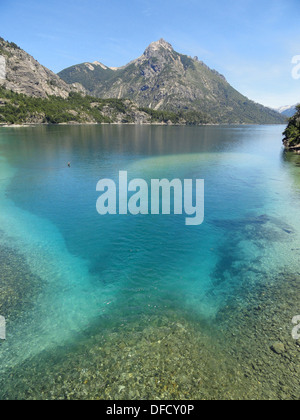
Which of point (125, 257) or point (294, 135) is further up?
point (294, 135)

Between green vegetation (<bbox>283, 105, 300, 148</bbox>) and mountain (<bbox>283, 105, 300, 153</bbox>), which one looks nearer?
mountain (<bbox>283, 105, 300, 153</bbox>)

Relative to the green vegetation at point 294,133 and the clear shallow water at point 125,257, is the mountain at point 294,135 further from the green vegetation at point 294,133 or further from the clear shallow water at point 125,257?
the clear shallow water at point 125,257

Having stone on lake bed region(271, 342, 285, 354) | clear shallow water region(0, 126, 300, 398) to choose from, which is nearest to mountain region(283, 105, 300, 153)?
clear shallow water region(0, 126, 300, 398)

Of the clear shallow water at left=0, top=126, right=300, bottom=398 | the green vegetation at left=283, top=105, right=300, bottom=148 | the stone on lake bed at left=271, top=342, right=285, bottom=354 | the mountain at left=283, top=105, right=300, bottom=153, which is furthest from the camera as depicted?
the green vegetation at left=283, top=105, right=300, bottom=148

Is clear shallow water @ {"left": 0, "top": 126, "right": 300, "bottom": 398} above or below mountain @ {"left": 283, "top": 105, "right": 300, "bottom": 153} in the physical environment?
below

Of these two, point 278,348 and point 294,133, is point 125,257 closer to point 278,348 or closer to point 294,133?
point 278,348

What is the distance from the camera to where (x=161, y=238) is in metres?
26.9

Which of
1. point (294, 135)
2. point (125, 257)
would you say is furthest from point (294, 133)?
point (125, 257)

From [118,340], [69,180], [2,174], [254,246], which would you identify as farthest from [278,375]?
[2,174]

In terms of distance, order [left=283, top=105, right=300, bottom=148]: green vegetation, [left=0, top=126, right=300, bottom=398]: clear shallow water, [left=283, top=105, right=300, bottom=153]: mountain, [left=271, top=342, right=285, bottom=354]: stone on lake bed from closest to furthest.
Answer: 1. [left=271, top=342, right=285, bottom=354]: stone on lake bed
2. [left=0, top=126, right=300, bottom=398]: clear shallow water
3. [left=283, top=105, right=300, bottom=153]: mountain
4. [left=283, top=105, right=300, bottom=148]: green vegetation

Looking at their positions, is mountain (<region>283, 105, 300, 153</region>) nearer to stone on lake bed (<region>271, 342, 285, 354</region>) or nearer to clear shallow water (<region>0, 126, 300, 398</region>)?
clear shallow water (<region>0, 126, 300, 398</region>)

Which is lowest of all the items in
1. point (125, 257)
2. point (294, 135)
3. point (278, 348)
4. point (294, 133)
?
point (278, 348)

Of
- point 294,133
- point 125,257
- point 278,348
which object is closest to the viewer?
point 278,348

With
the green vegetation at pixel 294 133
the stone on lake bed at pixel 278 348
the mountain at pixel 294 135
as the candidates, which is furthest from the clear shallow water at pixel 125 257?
the green vegetation at pixel 294 133
